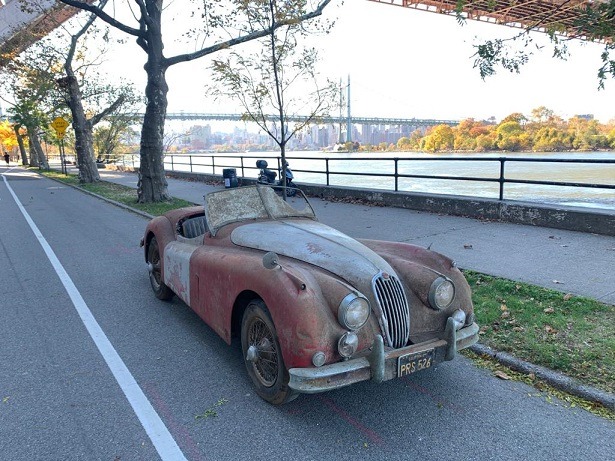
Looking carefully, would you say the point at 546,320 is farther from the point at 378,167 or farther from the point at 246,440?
the point at 378,167

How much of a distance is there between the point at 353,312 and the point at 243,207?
1.96 m

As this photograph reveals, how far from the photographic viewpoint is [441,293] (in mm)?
3359

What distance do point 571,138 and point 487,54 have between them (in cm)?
1184

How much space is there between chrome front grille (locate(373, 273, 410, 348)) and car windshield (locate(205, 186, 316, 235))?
1625mm

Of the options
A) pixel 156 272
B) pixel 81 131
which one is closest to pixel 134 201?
pixel 156 272

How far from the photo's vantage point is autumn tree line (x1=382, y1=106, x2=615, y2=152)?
14.0 m

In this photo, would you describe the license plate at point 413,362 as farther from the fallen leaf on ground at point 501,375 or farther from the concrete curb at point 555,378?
the concrete curb at point 555,378

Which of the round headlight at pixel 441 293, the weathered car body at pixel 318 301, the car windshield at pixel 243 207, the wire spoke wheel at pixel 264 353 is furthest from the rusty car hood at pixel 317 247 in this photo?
the wire spoke wheel at pixel 264 353

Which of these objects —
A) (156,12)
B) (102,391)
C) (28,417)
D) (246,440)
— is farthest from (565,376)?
(156,12)

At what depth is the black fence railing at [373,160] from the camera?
8.55 m

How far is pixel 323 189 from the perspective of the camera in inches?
558

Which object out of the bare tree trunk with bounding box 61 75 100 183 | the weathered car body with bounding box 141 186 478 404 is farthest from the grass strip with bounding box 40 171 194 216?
the weathered car body with bounding box 141 186 478 404

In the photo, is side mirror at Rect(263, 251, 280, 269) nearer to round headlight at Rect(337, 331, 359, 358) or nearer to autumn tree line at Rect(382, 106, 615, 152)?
round headlight at Rect(337, 331, 359, 358)

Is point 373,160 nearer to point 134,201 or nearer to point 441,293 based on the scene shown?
point 134,201
